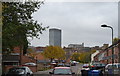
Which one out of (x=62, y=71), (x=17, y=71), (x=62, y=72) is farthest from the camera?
(x=17, y=71)

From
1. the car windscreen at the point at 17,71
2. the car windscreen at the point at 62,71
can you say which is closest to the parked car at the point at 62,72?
the car windscreen at the point at 62,71

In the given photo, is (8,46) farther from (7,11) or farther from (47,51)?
(47,51)

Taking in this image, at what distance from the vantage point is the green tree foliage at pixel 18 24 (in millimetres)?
21703

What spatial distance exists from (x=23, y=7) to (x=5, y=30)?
12.5ft

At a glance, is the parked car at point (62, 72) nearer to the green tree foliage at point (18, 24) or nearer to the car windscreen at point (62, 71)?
the car windscreen at point (62, 71)

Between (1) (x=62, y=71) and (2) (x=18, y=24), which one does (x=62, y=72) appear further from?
(2) (x=18, y=24)

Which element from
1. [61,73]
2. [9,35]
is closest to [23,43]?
[9,35]

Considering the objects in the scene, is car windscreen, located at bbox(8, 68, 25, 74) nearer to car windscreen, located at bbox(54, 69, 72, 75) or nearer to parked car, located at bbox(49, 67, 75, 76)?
parked car, located at bbox(49, 67, 75, 76)

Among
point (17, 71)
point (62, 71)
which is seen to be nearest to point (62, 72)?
point (62, 71)

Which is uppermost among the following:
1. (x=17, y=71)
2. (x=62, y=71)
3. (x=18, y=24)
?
(x=18, y=24)

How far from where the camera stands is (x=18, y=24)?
2305 cm

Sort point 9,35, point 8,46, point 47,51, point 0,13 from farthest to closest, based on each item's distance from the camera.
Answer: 1. point 47,51
2. point 8,46
3. point 9,35
4. point 0,13

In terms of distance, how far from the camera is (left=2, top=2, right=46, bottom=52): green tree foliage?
71.2 feet

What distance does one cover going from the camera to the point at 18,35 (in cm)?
2327
